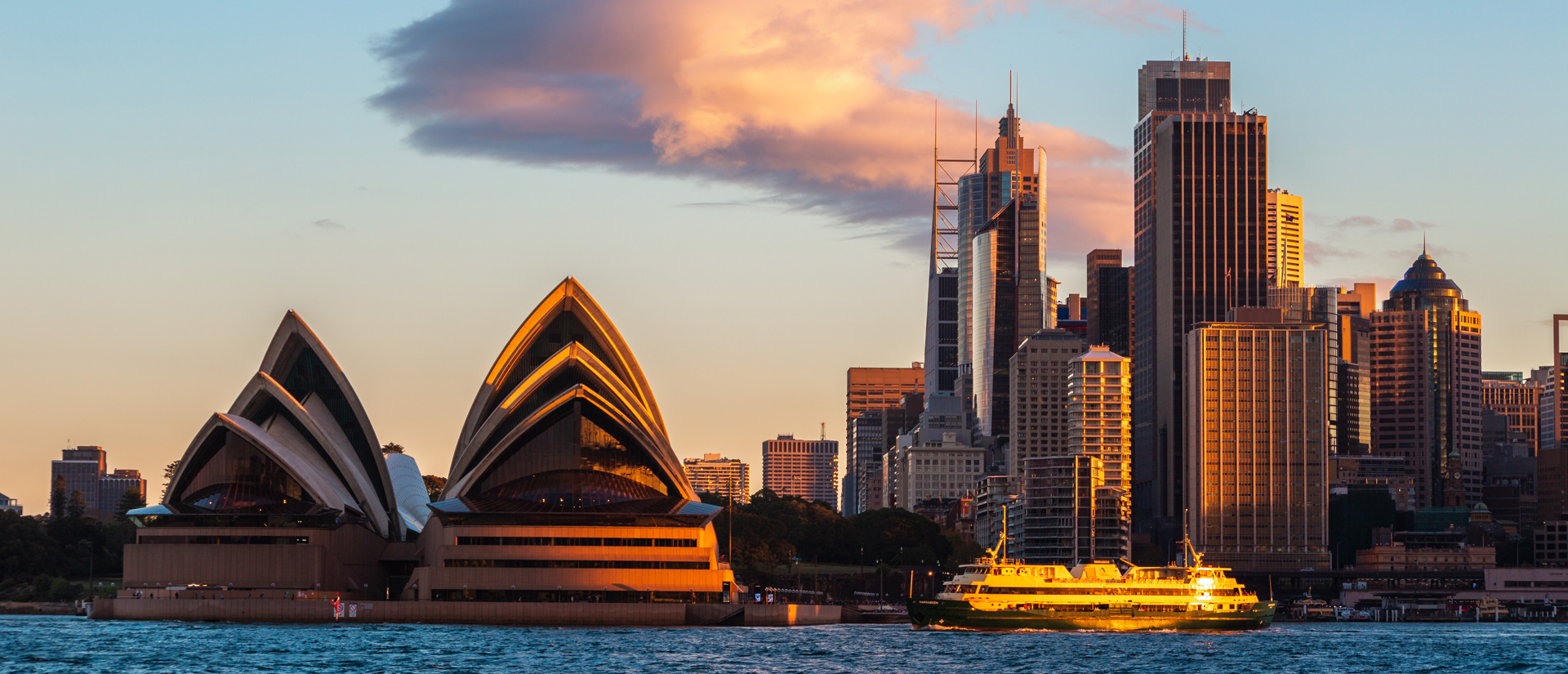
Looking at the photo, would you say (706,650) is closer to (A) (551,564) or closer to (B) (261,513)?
(A) (551,564)

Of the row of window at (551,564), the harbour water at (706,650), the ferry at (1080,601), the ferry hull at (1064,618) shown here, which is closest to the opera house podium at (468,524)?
the row of window at (551,564)

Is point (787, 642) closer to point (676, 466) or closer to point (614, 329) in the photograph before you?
point (676, 466)

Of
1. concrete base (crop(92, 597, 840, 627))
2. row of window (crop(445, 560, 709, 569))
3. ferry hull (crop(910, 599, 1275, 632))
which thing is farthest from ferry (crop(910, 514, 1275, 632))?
row of window (crop(445, 560, 709, 569))

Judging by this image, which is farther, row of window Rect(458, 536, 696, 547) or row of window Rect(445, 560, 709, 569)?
row of window Rect(458, 536, 696, 547)

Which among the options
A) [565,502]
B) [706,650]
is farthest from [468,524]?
[706,650]

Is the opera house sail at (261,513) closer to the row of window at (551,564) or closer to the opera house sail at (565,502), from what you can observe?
the opera house sail at (565,502)

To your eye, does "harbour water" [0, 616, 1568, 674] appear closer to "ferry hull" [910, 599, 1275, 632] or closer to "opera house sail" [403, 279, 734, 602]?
"ferry hull" [910, 599, 1275, 632]

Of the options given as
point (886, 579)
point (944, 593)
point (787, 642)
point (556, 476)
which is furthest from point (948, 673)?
point (886, 579)

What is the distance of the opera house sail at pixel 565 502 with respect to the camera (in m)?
134

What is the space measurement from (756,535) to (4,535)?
68321mm

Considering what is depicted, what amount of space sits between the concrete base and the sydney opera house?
5.86 feet

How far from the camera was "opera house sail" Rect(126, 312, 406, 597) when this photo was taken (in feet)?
437

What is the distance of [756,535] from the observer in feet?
587

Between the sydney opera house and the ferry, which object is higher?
the sydney opera house
